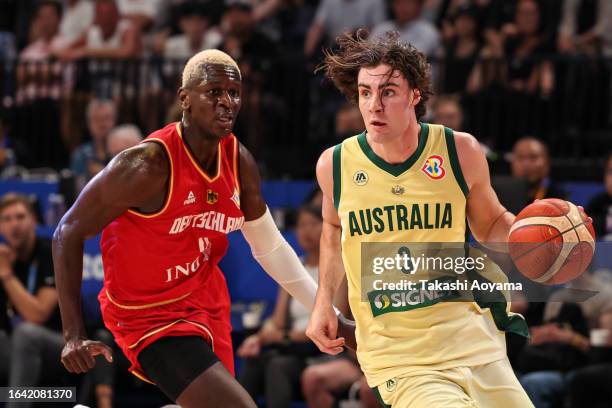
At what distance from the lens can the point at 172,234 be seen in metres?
4.98

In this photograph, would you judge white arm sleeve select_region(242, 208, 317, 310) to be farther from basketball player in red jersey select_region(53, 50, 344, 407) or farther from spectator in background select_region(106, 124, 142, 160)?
spectator in background select_region(106, 124, 142, 160)

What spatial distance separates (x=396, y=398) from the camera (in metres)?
4.48

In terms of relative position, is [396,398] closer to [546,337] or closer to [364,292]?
[364,292]

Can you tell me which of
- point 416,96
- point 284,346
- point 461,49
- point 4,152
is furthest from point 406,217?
point 4,152

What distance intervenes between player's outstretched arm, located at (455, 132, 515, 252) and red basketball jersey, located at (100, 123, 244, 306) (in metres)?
1.15

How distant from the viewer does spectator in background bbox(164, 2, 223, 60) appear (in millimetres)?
11195

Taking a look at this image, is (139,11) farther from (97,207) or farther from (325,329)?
(325,329)

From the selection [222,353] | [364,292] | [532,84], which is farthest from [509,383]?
[532,84]

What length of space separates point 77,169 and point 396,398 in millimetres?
6574

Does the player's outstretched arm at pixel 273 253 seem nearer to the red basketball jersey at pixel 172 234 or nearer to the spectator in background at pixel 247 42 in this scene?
the red basketball jersey at pixel 172 234

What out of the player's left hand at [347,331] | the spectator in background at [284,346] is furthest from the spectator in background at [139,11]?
the player's left hand at [347,331]

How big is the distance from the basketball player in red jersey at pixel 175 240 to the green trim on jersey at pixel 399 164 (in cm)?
67

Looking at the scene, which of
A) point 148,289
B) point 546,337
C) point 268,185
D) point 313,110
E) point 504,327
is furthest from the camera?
point 313,110

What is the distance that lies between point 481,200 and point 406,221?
356 millimetres
